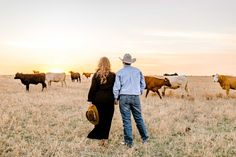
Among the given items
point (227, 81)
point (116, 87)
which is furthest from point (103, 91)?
point (227, 81)

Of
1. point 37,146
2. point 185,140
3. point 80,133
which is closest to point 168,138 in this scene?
point 185,140

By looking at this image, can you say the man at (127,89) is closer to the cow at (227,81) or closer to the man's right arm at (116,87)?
the man's right arm at (116,87)

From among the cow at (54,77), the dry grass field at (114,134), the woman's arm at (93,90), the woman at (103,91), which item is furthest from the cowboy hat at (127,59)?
the cow at (54,77)

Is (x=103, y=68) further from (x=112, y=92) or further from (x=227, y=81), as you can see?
(x=227, y=81)

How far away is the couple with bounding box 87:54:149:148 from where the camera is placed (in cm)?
956

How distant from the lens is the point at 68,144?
996 cm

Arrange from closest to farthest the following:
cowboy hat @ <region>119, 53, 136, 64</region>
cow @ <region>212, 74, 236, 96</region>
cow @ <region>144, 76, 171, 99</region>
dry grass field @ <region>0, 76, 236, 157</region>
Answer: dry grass field @ <region>0, 76, 236, 157</region> → cowboy hat @ <region>119, 53, 136, 64</region> → cow @ <region>144, 76, 171, 99</region> → cow @ <region>212, 74, 236, 96</region>

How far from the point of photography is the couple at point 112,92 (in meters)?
9.56

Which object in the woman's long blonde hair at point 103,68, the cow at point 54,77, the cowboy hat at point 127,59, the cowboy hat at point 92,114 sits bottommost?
the cow at point 54,77

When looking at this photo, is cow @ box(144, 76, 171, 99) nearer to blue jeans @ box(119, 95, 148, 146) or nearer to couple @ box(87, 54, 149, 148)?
blue jeans @ box(119, 95, 148, 146)

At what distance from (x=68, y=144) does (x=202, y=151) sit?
3325 millimetres

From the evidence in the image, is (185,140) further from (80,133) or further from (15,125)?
(15,125)

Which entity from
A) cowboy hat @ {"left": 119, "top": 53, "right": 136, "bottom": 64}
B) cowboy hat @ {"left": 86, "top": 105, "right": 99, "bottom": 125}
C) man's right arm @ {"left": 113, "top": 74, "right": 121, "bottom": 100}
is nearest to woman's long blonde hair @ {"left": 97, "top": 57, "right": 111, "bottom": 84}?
man's right arm @ {"left": 113, "top": 74, "right": 121, "bottom": 100}

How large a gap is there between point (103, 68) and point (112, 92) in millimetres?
685
